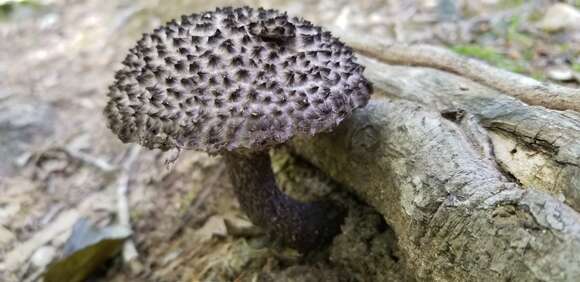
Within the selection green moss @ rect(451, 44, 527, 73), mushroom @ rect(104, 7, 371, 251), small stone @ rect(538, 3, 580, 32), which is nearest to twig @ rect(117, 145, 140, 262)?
mushroom @ rect(104, 7, 371, 251)

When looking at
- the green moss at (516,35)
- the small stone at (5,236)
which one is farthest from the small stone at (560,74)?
the small stone at (5,236)

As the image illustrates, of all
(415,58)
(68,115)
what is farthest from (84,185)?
(415,58)

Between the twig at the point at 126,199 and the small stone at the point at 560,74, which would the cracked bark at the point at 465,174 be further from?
the twig at the point at 126,199

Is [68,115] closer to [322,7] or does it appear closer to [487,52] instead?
[322,7]

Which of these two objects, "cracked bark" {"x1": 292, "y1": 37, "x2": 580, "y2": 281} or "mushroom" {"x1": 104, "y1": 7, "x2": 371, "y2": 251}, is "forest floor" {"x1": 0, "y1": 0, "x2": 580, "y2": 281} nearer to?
"mushroom" {"x1": 104, "y1": 7, "x2": 371, "y2": 251}

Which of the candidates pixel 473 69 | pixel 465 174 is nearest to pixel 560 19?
pixel 473 69

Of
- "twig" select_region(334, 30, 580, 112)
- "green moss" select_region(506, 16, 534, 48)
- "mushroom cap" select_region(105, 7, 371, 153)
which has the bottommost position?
"green moss" select_region(506, 16, 534, 48)

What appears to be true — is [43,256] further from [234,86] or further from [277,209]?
[234,86]
